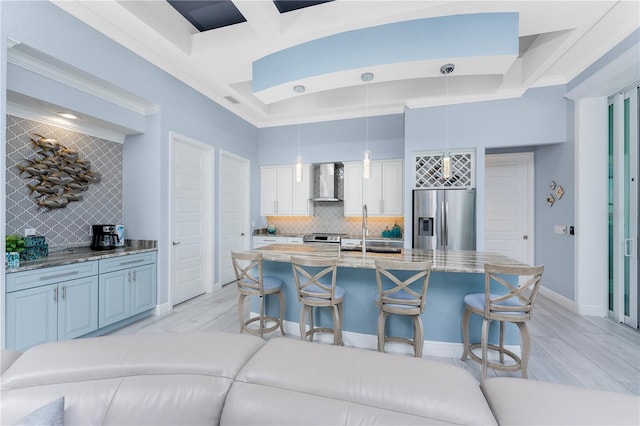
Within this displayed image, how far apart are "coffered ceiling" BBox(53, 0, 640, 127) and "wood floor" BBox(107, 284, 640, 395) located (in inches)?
113

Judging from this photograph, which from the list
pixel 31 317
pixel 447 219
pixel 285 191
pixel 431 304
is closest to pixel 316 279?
pixel 431 304

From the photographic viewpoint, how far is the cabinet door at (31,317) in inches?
85.6

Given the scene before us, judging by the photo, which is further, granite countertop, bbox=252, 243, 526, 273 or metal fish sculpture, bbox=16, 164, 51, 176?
metal fish sculpture, bbox=16, 164, 51, 176

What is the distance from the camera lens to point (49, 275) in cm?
241

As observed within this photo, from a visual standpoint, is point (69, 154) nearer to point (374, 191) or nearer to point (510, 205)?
point (374, 191)

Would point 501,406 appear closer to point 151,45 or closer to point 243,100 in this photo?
point 151,45

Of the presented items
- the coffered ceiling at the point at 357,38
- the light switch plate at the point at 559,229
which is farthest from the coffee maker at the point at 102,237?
the light switch plate at the point at 559,229

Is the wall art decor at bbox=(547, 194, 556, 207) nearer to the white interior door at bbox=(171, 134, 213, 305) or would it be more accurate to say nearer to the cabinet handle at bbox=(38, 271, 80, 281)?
the white interior door at bbox=(171, 134, 213, 305)

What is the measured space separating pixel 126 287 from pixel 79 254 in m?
0.59

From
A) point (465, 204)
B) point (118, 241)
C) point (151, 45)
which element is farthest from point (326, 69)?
point (118, 241)

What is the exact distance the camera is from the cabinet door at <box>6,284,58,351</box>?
7.13 feet

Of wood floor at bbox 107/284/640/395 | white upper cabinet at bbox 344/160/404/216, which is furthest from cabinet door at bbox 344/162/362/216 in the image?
wood floor at bbox 107/284/640/395

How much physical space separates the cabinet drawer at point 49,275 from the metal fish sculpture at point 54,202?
90 cm

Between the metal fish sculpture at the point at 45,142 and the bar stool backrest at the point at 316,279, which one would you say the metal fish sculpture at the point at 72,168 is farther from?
the bar stool backrest at the point at 316,279
